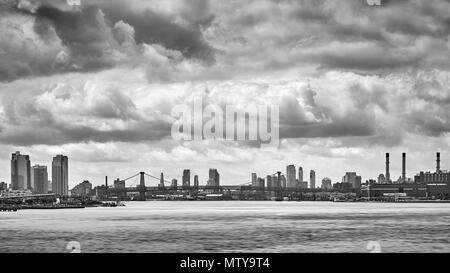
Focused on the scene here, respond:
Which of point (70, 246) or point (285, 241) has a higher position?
point (70, 246)

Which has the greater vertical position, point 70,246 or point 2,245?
point 70,246
